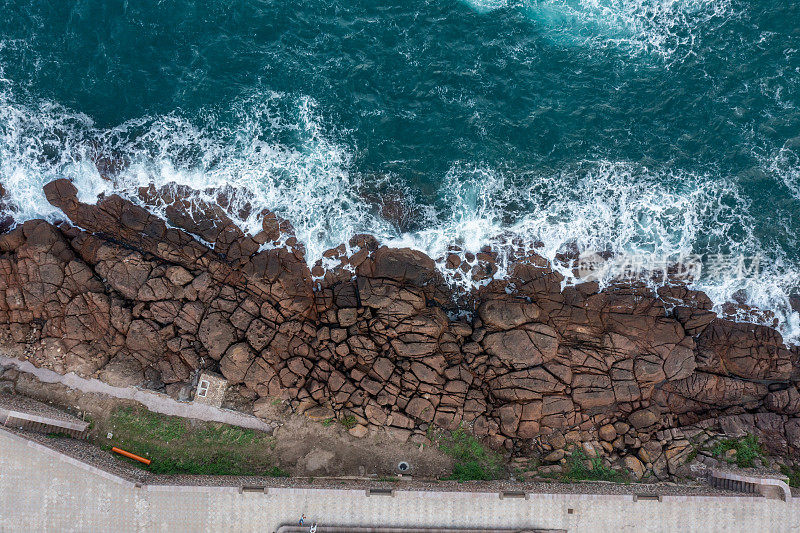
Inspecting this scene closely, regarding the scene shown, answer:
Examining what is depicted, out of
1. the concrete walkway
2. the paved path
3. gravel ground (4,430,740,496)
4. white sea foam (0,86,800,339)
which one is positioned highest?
white sea foam (0,86,800,339)

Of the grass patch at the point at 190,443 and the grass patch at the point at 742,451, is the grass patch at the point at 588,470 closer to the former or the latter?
the grass patch at the point at 742,451

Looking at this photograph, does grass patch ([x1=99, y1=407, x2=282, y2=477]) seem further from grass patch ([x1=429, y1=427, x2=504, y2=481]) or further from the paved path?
grass patch ([x1=429, y1=427, x2=504, y2=481])

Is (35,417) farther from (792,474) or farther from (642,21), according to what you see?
(642,21)

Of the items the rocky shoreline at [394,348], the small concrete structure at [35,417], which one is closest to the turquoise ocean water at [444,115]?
the rocky shoreline at [394,348]

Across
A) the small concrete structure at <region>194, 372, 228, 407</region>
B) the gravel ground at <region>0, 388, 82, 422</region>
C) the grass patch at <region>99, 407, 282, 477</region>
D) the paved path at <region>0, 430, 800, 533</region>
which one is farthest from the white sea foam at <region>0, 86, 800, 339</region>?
the paved path at <region>0, 430, 800, 533</region>

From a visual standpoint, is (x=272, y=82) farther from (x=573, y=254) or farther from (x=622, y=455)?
(x=622, y=455)

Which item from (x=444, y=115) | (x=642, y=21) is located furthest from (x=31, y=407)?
(x=642, y=21)
